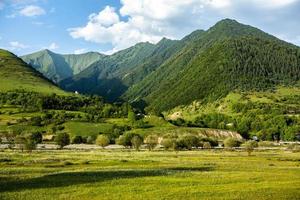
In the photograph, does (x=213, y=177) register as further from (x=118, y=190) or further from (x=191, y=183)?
(x=118, y=190)

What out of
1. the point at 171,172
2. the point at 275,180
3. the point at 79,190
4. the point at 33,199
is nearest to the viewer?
the point at 33,199

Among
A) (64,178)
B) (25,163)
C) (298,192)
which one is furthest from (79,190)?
(25,163)

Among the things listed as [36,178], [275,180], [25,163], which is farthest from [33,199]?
[25,163]

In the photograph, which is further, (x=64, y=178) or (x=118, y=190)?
(x=64, y=178)

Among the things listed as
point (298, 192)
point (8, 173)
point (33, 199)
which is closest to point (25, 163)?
point (8, 173)

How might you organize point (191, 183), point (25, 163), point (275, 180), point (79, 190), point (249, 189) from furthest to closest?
point (25, 163) < point (275, 180) < point (191, 183) < point (249, 189) < point (79, 190)

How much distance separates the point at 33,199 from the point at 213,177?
32987 millimetres

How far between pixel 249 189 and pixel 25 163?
2193 inches

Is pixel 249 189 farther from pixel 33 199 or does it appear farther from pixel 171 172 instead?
pixel 33 199

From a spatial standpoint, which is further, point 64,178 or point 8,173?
point 8,173

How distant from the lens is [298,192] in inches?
2382

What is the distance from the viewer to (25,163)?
101875mm

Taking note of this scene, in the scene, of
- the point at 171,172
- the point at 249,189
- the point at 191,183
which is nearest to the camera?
the point at 249,189

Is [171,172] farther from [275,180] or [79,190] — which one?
[79,190]
